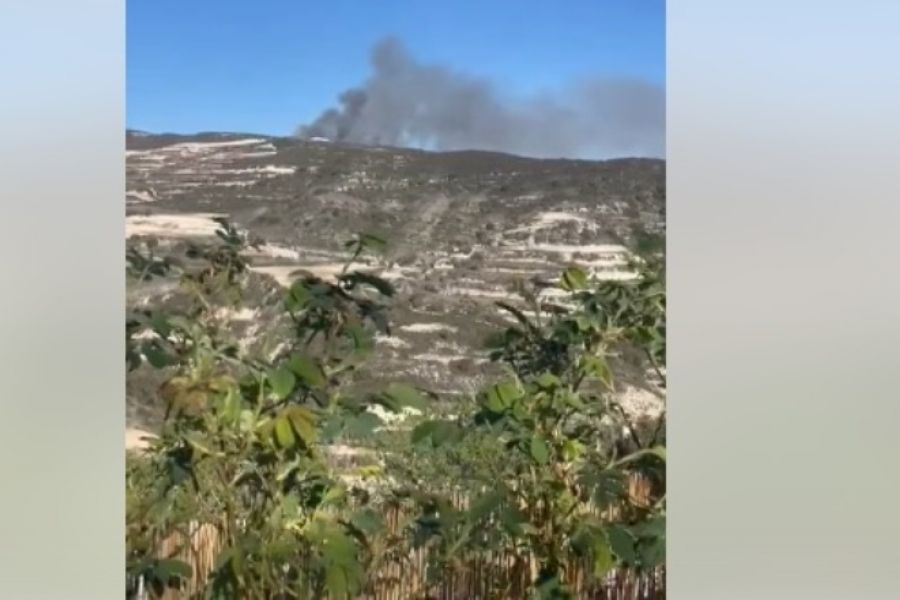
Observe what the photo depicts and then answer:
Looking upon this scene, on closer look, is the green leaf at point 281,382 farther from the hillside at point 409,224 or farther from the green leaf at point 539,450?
the green leaf at point 539,450

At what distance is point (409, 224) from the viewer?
9.26 ft

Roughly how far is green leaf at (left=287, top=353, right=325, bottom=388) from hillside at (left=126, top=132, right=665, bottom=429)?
77 millimetres

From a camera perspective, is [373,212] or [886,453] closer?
[886,453]

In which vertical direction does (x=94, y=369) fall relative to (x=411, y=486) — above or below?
above

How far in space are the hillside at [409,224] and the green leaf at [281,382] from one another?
8 centimetres

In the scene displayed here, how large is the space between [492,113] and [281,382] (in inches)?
37.0

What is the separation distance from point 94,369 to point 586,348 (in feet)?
4.37

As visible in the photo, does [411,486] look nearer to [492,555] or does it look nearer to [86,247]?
[492,555]

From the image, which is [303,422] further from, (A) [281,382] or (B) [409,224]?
(B) [409,224]

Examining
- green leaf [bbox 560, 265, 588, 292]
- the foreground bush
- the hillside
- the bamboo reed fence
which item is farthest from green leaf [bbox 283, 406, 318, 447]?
green leaf [bbox 560, 265, 588, 292]

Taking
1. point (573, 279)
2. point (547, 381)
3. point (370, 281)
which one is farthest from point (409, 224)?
point (547, 381)

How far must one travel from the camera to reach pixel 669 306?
2.58 metres

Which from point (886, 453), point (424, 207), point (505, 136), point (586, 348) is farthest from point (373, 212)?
point (886, 453)

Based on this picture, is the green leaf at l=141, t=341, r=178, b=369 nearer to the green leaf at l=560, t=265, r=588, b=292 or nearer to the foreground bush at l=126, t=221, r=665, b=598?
the foreground bush at l=126, t=221, r=665, b=598
